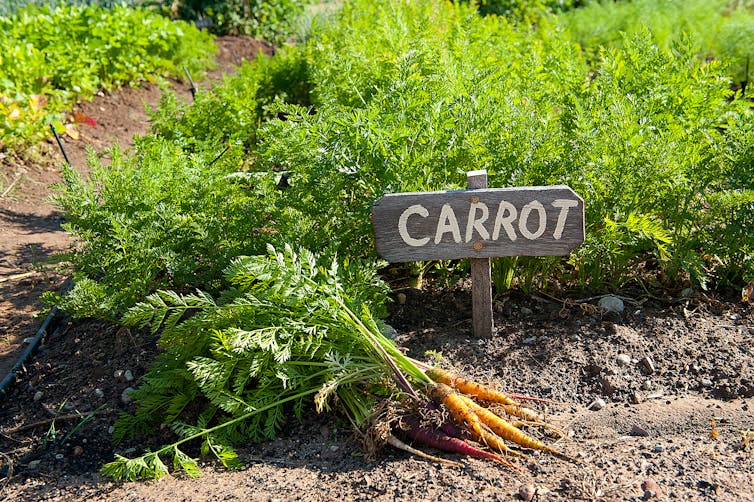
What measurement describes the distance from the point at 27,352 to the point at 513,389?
2.35m

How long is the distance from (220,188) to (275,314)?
1.01m

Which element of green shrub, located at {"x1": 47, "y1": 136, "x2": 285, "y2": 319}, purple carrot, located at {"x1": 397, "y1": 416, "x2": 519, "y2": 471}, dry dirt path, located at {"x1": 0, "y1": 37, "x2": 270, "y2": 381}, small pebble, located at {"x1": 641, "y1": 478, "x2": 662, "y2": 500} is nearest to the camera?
small pebble, located at {"x1": 641, "y1": 478, "x2": 662, "y2": 500}

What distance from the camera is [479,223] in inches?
125

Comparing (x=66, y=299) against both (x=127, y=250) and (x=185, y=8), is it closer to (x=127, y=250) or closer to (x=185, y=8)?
(x=127, y=250)

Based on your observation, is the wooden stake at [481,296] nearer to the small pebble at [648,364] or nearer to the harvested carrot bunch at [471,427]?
the harvested carrot bunch at [471,427]

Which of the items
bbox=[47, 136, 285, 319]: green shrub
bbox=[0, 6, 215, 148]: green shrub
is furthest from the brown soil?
bbox=[0, 6, 215, 148]: green shrub

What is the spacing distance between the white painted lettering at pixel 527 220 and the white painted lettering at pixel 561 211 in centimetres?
5

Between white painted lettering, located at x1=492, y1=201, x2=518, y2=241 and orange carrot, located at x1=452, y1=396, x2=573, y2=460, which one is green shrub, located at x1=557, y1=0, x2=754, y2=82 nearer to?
white painted lettering, located at x1=492, y1=201, x2=518, y2=241

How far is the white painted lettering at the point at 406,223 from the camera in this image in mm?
3168

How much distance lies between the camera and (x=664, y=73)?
153 inches

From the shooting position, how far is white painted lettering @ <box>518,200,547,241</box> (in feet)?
10.3

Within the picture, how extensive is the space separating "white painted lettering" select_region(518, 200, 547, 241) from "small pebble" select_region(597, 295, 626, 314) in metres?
0.62

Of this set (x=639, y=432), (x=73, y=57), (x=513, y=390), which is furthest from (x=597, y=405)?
(x=73, y=57)

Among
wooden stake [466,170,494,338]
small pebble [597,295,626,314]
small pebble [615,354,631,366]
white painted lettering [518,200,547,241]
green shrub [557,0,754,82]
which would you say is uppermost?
green shrub [557,0,754,82]
